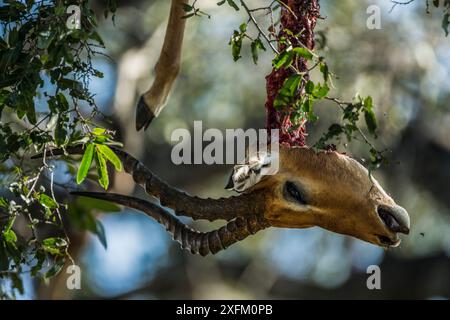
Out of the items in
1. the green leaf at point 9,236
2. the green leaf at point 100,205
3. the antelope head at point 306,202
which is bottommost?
the green leaf at point 9,236

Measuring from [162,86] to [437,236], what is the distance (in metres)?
6.19

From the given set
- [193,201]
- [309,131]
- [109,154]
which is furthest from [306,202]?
[309,131]

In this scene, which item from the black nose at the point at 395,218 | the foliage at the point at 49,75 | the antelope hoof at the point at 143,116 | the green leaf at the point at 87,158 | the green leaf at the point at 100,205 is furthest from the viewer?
the green leaf at the point at 100,205

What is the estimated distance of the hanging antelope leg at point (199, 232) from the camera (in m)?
2.83

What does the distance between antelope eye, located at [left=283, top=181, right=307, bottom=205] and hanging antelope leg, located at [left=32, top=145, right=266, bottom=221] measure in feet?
0.28

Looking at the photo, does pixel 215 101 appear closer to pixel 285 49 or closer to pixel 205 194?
pixel 205 194

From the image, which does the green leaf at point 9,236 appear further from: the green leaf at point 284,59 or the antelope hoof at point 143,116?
the green leaf at point 284,59

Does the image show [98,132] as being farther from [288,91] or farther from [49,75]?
[288,91]

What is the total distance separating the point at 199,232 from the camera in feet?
9.87

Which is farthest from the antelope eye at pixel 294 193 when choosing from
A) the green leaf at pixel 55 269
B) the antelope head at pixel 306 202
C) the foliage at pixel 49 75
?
the green leaf at pixel 55 269

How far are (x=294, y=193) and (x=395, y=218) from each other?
0.31 m

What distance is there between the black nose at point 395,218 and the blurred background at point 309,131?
434 centimetres

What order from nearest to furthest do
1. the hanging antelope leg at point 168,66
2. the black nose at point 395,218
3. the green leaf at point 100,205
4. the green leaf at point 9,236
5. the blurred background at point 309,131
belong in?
the black nose at point 395,218, the green leaf at point 9,236, the hanging antelope leg at point 168,66, the green leaf at point 100,205, the blurred background at point 309,131

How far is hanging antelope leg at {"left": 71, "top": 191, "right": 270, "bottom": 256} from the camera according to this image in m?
2.83
